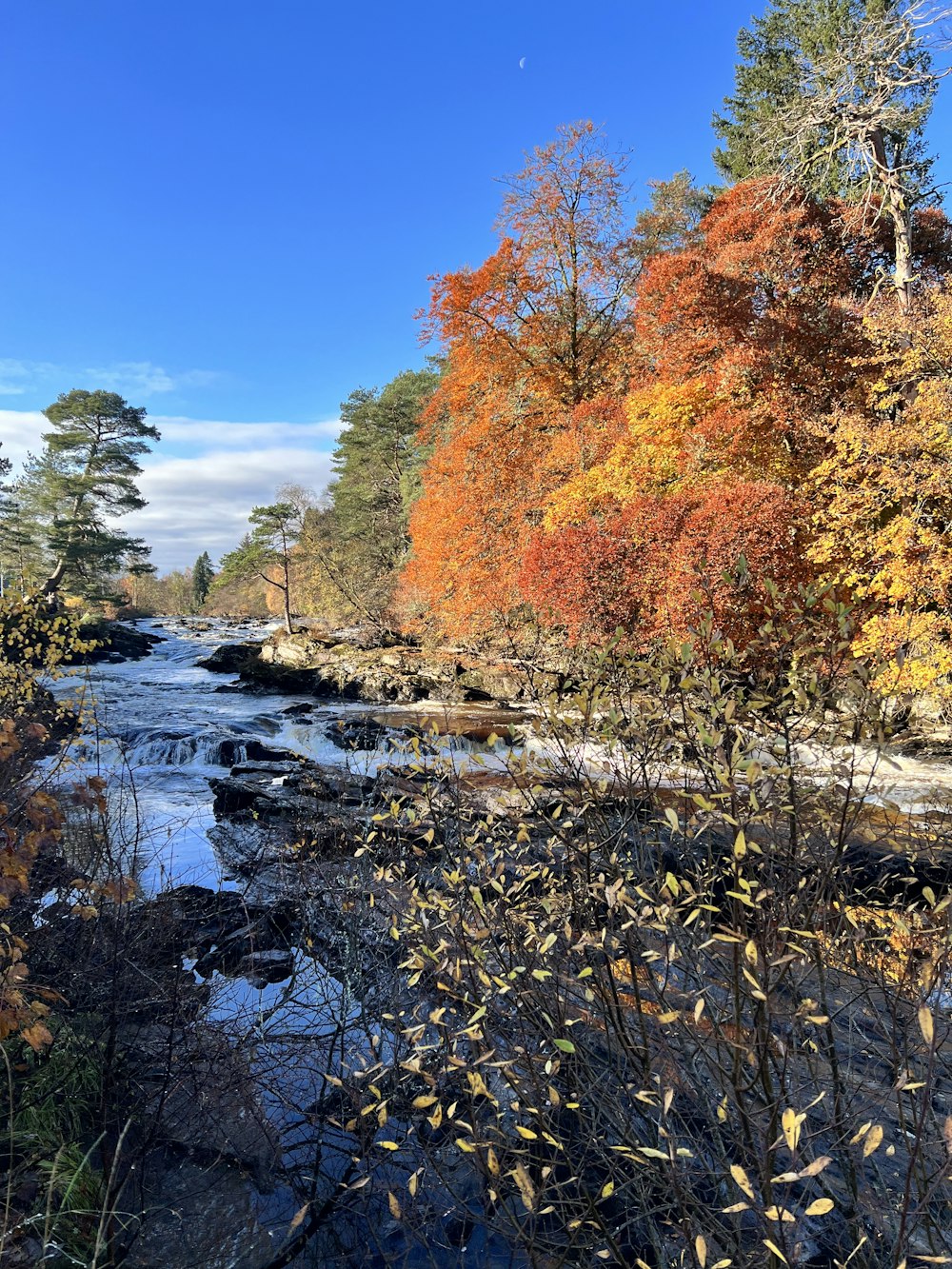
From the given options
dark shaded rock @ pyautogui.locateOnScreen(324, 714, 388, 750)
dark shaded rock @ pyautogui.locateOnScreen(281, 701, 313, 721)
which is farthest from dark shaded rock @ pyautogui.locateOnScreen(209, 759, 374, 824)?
dark shaded rock @ pyautogui.locateOnScreen(281, 701, 313, 721)

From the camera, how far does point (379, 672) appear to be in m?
20.5

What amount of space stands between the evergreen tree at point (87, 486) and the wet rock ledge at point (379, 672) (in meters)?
9.28

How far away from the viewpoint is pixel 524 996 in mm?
2412

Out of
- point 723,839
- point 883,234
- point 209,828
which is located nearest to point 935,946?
point 723,839

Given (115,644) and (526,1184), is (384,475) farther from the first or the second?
(526,1184)

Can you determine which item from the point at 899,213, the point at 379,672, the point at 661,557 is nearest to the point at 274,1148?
the point at 661,557

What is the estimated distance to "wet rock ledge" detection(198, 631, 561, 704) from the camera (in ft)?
60.5

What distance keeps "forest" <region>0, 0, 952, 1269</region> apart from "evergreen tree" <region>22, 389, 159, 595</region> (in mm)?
227

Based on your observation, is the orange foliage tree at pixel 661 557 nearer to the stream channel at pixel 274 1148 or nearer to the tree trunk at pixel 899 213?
the tree trunk at pixel 899 213

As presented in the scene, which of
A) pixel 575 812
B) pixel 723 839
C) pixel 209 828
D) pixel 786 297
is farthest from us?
pixel 786 297

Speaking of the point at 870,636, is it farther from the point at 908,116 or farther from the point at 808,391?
the point at 908,116

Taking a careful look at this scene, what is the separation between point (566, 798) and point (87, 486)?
34836 millimetres

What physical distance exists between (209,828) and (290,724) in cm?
742

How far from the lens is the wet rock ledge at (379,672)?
18453 mm
